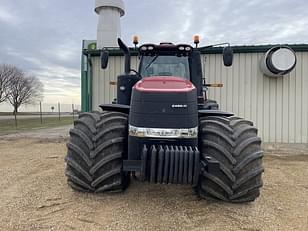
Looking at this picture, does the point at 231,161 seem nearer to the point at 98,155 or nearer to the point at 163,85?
the point at 163,85

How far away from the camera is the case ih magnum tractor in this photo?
3.39 m

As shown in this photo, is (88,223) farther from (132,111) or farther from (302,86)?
(302,86)

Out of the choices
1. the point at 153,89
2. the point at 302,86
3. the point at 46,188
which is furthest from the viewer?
the point at 302,86

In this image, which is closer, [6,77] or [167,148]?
[167,148]

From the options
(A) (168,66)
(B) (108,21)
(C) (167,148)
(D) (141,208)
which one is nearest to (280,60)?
(A) (168,66)

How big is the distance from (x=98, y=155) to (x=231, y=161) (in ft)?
5.31

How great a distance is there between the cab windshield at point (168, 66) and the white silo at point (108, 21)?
813 centimetres

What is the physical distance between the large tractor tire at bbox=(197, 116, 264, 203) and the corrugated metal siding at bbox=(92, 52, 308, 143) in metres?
6.36

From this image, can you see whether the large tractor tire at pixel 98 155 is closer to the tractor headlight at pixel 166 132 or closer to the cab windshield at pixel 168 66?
the tractor headlight at pixel 166 132

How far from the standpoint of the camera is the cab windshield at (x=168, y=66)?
4.98 meters

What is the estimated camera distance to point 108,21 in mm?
13164

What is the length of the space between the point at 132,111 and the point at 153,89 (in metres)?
0.37

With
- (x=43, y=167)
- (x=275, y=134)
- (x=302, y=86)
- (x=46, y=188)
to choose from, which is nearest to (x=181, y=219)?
(x=46, y=188)

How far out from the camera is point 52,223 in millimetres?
3357
